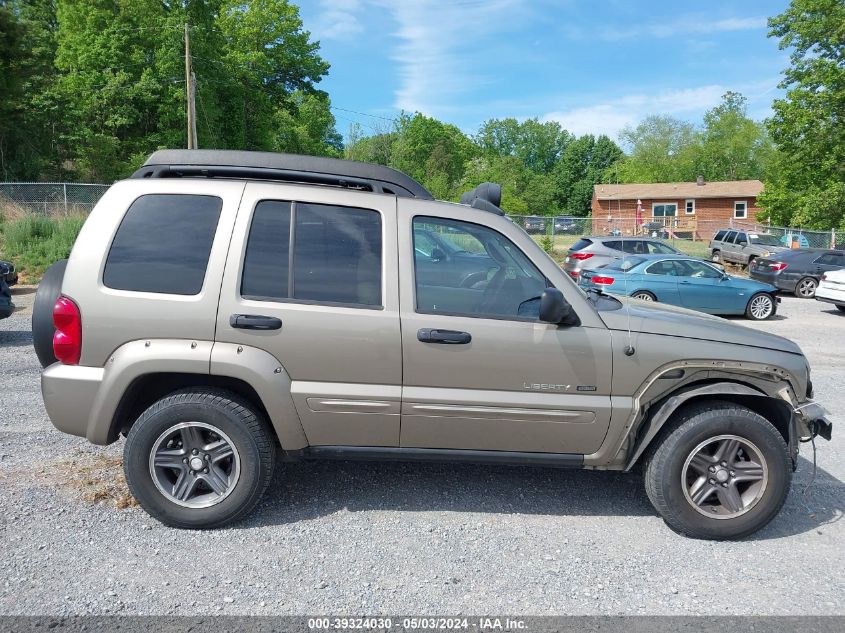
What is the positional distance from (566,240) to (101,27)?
31.2 metres

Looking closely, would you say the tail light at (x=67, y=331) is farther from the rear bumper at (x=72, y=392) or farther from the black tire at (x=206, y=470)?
the black tire at (x=206, y=470)

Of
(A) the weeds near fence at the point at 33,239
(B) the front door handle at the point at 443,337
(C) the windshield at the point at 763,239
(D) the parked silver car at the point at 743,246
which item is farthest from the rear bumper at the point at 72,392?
(C) the windshield at the point at 763,239

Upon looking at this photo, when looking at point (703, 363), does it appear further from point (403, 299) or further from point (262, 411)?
point (262, 411)

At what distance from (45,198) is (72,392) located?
2072 centimetres

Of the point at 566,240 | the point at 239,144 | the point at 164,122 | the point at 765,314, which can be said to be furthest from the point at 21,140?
the point at 765,314

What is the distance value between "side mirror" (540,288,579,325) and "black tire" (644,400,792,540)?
37.6 inches

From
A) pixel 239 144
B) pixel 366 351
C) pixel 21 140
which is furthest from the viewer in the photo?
pixel 239 144

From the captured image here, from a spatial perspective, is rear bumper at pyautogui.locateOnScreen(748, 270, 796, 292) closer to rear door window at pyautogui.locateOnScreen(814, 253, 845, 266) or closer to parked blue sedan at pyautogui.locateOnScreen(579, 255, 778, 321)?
rear door window at pyautogui.locateOnScreen(814, 253, 845, 266)

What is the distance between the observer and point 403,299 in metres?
3.63

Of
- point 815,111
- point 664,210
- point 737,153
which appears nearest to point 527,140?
point 737,153

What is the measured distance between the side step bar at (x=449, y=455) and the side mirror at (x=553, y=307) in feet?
2.60

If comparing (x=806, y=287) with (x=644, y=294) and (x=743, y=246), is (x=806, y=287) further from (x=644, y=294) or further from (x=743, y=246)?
(x=644, y=294)

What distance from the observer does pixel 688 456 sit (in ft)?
12.1

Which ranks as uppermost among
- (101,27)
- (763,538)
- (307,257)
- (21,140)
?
(101,27)
